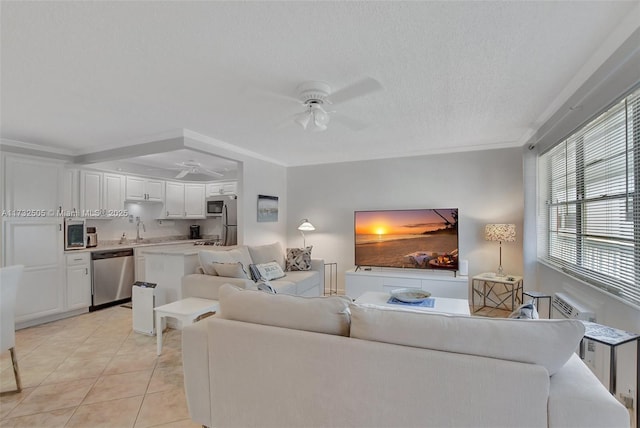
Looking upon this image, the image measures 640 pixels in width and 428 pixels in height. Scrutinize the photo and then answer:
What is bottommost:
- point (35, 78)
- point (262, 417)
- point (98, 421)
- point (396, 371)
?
point (98, 421)

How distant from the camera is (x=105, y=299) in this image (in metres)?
4.50

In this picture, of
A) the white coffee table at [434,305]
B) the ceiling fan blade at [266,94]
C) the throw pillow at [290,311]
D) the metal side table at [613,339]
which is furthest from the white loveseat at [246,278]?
the metal side table at [613,339]

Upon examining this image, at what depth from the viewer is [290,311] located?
1536 mm

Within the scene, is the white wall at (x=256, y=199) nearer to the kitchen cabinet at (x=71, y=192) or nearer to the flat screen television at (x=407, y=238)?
the flat screen television at (x=407, y=238)

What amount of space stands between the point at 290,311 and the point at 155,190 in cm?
511

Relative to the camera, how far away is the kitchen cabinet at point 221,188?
5.91 metres

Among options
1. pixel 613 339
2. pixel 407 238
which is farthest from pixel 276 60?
pixel 407 238

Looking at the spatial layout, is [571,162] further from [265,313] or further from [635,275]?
[265,313]

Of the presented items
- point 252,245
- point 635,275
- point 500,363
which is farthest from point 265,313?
point 252,245

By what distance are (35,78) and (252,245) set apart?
9.66 ft

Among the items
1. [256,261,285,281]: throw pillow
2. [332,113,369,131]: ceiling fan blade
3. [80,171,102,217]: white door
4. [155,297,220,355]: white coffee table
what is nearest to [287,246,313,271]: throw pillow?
[256,261,285,281]: throw pillow

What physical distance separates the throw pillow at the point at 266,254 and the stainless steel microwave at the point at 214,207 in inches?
77.1

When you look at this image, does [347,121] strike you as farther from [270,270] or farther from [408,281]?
[408,281]

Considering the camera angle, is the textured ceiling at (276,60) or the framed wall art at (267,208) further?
the framed wall art at (267,208)
